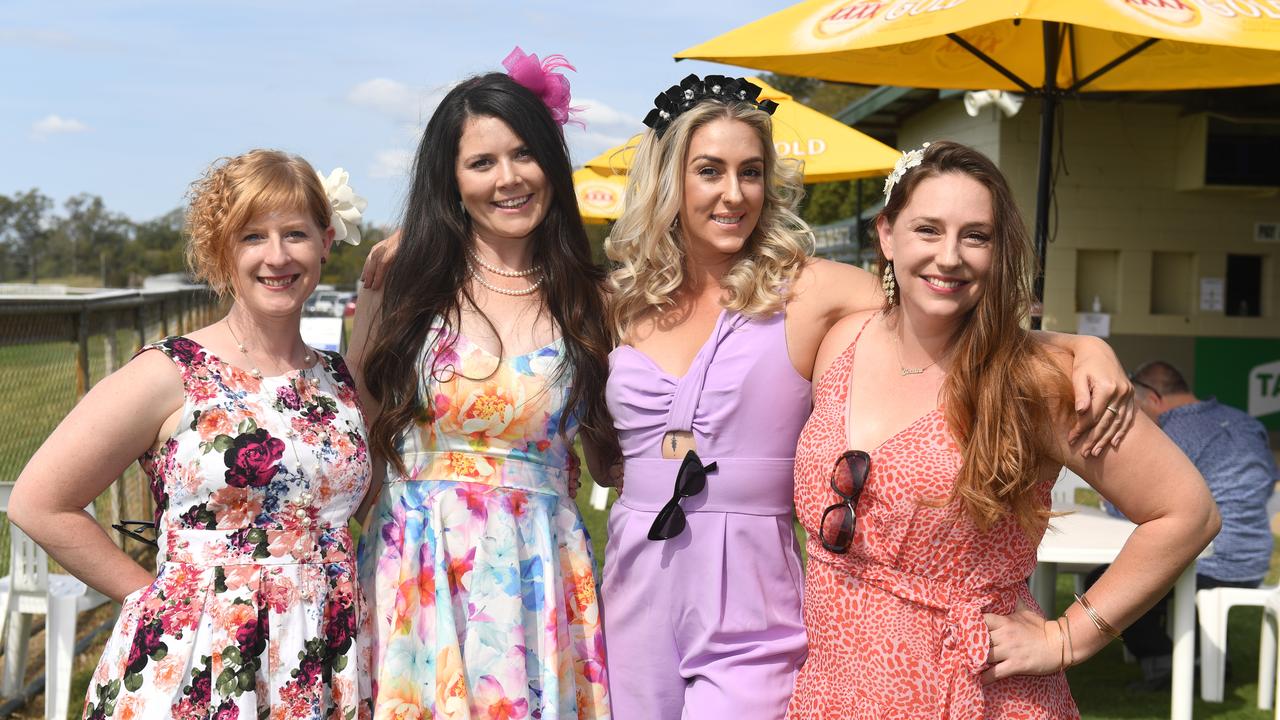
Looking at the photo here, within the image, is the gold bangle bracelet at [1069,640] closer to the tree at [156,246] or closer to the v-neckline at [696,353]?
the v-neckline at [696,353]

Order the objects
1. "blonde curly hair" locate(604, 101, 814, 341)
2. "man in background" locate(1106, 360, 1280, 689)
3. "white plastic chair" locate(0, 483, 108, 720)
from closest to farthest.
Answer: "blonde curly hair" locate(604, 101, 814, 341) < "white plastic chair" locate(0, 483, 108, 720) < "man in background" locate(1106, 360, 1280, 689)

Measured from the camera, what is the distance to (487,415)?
2.76 metres

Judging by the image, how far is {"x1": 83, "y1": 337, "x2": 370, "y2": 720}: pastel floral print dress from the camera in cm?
231

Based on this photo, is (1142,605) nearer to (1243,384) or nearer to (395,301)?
(395,301)

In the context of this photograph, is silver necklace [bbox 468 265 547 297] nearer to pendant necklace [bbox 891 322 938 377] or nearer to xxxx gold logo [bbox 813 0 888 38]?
pendant necklace [bbox 891 322 938 377]

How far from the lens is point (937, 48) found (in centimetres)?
565

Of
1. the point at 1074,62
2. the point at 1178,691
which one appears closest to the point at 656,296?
the point at 1178,691

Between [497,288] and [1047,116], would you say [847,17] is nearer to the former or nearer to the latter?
[1047,116]

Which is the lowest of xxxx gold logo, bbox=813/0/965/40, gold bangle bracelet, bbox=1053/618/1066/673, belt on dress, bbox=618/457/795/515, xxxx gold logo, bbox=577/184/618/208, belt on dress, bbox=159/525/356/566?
gold bangle bracelet, bbox=1053/618/1066/673

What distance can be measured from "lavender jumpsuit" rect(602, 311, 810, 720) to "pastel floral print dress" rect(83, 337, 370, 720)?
0.69 metres

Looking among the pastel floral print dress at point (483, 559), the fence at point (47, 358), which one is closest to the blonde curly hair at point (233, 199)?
the pastel floral print dress at point (483, 559)

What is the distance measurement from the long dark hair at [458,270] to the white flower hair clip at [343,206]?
19 centimetres

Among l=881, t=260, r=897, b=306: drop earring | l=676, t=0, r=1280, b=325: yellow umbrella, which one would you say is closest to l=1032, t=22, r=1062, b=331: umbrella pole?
l=676, t=0, r=1280, b=325: yellow umbrella

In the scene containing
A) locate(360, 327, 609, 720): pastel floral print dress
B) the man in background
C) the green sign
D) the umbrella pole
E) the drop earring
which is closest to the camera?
the drop earring
